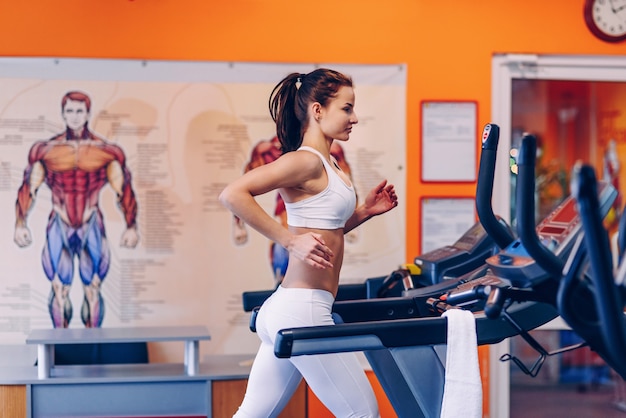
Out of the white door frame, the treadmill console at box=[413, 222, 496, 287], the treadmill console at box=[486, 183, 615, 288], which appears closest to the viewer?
the treadmill console at box=[486, 183, 615, 288]

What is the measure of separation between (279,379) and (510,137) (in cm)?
235

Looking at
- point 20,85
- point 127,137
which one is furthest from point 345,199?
point 20,85

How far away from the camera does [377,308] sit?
2752 mm

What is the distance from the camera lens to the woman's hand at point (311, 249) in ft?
7.64

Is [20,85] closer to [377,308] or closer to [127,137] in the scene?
[127,137]

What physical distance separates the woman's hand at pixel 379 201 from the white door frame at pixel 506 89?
162 centimetres

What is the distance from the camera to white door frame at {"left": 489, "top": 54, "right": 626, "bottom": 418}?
170 inches

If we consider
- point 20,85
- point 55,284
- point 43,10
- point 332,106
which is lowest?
point 55,284

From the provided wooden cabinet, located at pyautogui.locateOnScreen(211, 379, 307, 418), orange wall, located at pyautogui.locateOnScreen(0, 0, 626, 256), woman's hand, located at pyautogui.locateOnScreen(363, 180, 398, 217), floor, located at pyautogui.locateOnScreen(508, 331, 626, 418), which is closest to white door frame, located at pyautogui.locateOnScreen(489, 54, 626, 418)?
orange wall, located at pyautogui.locateOnScreen(0, 0, 626, 256)

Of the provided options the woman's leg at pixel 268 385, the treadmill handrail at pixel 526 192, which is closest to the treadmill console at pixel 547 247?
the treadmill handrail at pixel 526 192

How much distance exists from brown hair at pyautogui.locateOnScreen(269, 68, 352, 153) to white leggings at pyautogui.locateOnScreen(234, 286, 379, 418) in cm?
52

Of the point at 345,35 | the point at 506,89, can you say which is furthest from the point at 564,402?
the point at 345,35

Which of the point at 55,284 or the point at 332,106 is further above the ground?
the point at 332,106

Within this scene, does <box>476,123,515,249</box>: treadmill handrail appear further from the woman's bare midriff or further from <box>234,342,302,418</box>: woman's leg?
<box>234,342,302,418</box>: woman's leg
